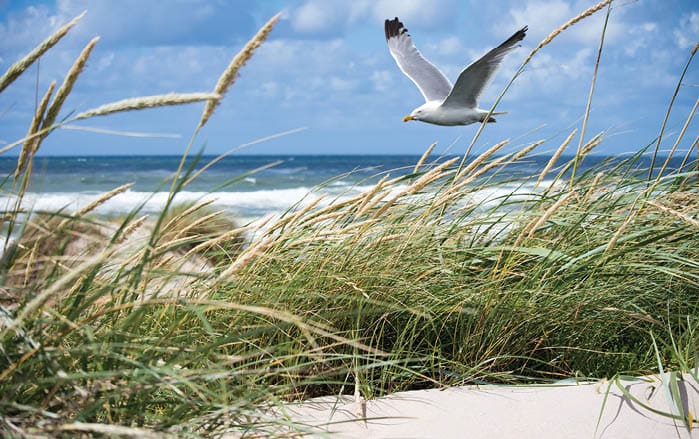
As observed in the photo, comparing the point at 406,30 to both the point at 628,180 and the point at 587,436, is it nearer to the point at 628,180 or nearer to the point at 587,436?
the point at 628,180

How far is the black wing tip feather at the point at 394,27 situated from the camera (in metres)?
5.96

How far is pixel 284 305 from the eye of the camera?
5.26 ft

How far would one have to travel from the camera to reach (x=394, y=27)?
5.98 m

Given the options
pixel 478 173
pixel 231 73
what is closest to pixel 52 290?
pixel 231 73

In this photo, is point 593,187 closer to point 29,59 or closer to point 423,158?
point 423,158

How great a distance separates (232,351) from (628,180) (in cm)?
151

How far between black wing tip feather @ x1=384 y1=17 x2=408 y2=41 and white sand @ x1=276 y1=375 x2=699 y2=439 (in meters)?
4.75

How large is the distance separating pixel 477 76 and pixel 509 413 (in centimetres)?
395

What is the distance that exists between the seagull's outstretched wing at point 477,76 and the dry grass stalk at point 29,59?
10.7ft

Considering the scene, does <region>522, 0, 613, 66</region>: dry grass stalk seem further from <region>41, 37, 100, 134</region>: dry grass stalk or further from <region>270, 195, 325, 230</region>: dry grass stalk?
<region>41, 37, 100, 134</region>: dry grass stalk

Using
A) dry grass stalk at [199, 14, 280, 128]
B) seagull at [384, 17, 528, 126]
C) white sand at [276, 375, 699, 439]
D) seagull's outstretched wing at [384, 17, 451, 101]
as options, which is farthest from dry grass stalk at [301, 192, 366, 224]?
seagull's outstretched wing at [384, 17, 451, 101]

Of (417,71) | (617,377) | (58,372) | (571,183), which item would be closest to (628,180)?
(571,183)

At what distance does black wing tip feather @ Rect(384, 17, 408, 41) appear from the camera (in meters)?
5.96

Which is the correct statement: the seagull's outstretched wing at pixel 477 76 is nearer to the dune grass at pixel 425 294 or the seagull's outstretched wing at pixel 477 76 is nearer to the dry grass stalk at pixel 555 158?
the dry grass stalk at pixel 555 158
